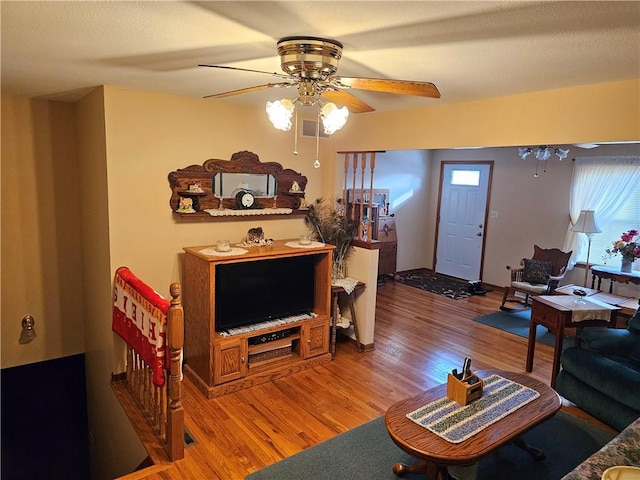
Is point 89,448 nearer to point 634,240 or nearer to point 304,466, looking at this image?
point 304,466

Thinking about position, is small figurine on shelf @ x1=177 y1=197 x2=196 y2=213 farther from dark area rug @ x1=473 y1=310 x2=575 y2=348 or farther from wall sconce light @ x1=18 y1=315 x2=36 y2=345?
dark area rug @ x1=473 y1=310 x2=575 y2=348

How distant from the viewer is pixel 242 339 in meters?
3.57

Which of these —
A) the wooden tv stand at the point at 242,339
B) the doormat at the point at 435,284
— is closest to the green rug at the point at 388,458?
the wooden tv stand at the point at 242,339

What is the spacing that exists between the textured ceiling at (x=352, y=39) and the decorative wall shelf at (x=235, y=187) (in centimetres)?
106

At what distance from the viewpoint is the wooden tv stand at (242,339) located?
3.45 meters

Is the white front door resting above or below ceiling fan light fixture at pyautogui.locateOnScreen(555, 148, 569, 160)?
below

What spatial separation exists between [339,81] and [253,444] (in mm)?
2381

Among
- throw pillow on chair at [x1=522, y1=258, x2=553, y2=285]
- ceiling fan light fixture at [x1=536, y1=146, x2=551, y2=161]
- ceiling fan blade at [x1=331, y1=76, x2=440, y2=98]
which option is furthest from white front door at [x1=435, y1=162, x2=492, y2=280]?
ceiling fan blade at [x1=331, y1=76, x2=440, y2=98]

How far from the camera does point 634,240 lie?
210 inches

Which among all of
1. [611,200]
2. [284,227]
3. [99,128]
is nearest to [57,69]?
[99,128]

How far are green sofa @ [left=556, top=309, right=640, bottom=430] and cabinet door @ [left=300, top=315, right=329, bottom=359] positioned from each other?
2.02m

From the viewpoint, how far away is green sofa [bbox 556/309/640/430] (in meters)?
2.89

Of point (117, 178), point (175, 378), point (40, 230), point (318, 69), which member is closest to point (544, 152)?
point (318, 69)

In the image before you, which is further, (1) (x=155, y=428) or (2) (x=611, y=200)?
(2) (x=611, y=200)
